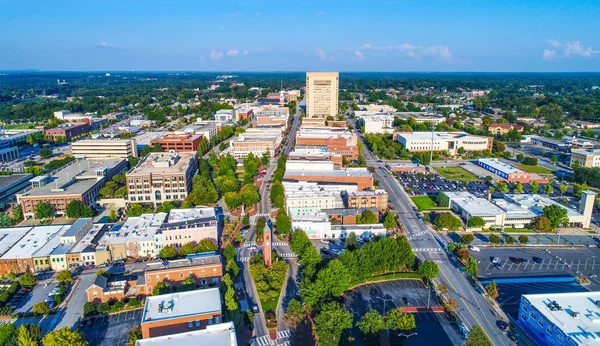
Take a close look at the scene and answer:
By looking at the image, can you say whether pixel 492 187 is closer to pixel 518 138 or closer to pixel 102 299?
pixel 518 138

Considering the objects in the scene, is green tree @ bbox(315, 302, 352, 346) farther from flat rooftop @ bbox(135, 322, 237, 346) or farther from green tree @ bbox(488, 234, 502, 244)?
green tree @ bbox(488, 234, 502, 244)

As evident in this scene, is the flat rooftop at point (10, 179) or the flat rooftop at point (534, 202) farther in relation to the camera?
the flat rooftop at point (10, 179)

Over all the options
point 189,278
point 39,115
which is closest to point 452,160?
point 189,278

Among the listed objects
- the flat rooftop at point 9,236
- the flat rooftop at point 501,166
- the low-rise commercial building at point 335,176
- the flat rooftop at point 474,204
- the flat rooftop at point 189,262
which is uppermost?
the low-rise commercial building at point 335,176

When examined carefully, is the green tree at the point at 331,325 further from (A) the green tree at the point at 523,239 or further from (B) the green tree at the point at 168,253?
(A) the green tree at the point at 523,239

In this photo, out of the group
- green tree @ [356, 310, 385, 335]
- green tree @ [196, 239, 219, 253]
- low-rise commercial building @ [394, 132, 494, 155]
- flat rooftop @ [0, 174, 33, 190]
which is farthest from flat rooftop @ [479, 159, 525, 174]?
flat rooftop @ [0, 174, 33, 190]

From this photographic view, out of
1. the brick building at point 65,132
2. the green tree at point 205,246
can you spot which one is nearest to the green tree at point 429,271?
the green tree at point 205,246
